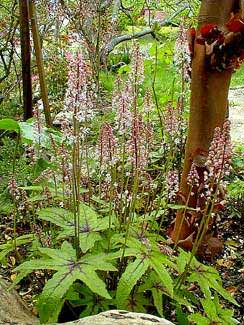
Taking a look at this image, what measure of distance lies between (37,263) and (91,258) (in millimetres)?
188

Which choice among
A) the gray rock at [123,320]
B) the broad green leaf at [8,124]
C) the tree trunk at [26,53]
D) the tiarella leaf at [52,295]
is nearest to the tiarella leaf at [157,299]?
the tiarella leaf at [52,295]

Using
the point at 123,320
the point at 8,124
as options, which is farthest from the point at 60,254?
the point at 8,124

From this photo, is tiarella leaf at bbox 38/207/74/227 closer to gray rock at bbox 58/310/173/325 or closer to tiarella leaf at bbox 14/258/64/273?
tiarella leaf at bbox 14/258/64/273

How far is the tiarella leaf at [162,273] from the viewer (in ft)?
6.61

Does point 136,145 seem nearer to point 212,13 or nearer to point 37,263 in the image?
point 37,263

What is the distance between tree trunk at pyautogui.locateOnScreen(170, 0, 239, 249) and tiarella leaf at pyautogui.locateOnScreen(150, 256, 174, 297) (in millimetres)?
773

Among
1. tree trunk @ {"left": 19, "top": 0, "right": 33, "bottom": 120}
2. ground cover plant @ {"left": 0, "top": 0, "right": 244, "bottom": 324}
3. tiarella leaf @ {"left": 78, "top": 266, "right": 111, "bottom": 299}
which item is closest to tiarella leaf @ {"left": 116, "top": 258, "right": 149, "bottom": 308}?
ground cover plant @ {"left": 0, "top": 0, "right": 244, "bottom": 324}

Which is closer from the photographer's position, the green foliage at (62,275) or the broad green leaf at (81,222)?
the green foliage at (62,275)

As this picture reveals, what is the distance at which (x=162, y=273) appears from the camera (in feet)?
6.71

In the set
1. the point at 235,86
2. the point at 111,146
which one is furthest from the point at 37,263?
the point at 235,86

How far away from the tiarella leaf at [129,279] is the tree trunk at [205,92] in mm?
809

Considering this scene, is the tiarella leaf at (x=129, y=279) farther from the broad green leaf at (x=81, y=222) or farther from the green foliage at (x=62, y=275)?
the broad green leaf at (x=81, y=222)

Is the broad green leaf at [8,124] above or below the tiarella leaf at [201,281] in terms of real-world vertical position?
above

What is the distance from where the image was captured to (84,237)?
7.09ft
